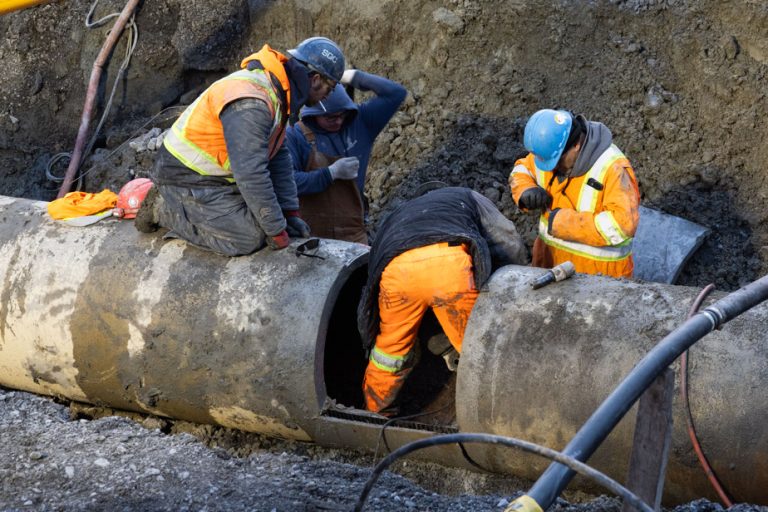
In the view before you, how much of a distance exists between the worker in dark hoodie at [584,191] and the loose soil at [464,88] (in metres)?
2.04

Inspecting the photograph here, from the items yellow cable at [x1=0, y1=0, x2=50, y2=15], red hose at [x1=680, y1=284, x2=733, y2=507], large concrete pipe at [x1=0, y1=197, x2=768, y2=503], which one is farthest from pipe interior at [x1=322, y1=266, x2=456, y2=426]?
yellow cable at [x1=0, y1=0, x2=50, y2=15]

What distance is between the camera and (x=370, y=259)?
520 cm

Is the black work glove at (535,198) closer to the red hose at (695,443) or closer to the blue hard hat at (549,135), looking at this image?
the blue hard hat at (549,135)

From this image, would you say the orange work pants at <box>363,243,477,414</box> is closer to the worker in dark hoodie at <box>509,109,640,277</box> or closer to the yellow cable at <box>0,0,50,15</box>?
the worker in dark hoodie at <box>509,109,640,277</box>

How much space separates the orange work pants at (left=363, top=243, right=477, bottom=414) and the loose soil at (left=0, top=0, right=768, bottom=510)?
94 centimetres

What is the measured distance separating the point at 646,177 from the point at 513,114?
1254 millimetres

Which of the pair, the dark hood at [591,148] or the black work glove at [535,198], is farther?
the black work glove at [535,198]

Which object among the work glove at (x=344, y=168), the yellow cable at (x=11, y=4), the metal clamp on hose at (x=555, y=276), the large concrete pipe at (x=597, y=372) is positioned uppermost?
the yellow cable at (x=11, y=4)

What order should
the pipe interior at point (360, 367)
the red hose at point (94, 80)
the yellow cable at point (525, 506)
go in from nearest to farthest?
1. the yellow cable at point (525, 506)
2. the pipe interior at point (360, 367)
3. the red hose at point (94, 80)

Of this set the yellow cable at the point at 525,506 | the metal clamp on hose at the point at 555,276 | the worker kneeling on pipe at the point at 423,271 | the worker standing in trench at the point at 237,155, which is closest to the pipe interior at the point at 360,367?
the worker kneeling on pipe at the point at 423,271

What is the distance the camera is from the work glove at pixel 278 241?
5.41 m

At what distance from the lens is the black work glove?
595 centimetres

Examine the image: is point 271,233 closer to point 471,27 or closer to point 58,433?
point 58,433

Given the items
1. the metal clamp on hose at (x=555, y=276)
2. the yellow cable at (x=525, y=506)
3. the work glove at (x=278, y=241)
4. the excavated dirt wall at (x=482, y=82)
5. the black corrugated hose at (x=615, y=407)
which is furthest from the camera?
the excavated dirt wall at (x=482, y=82)
